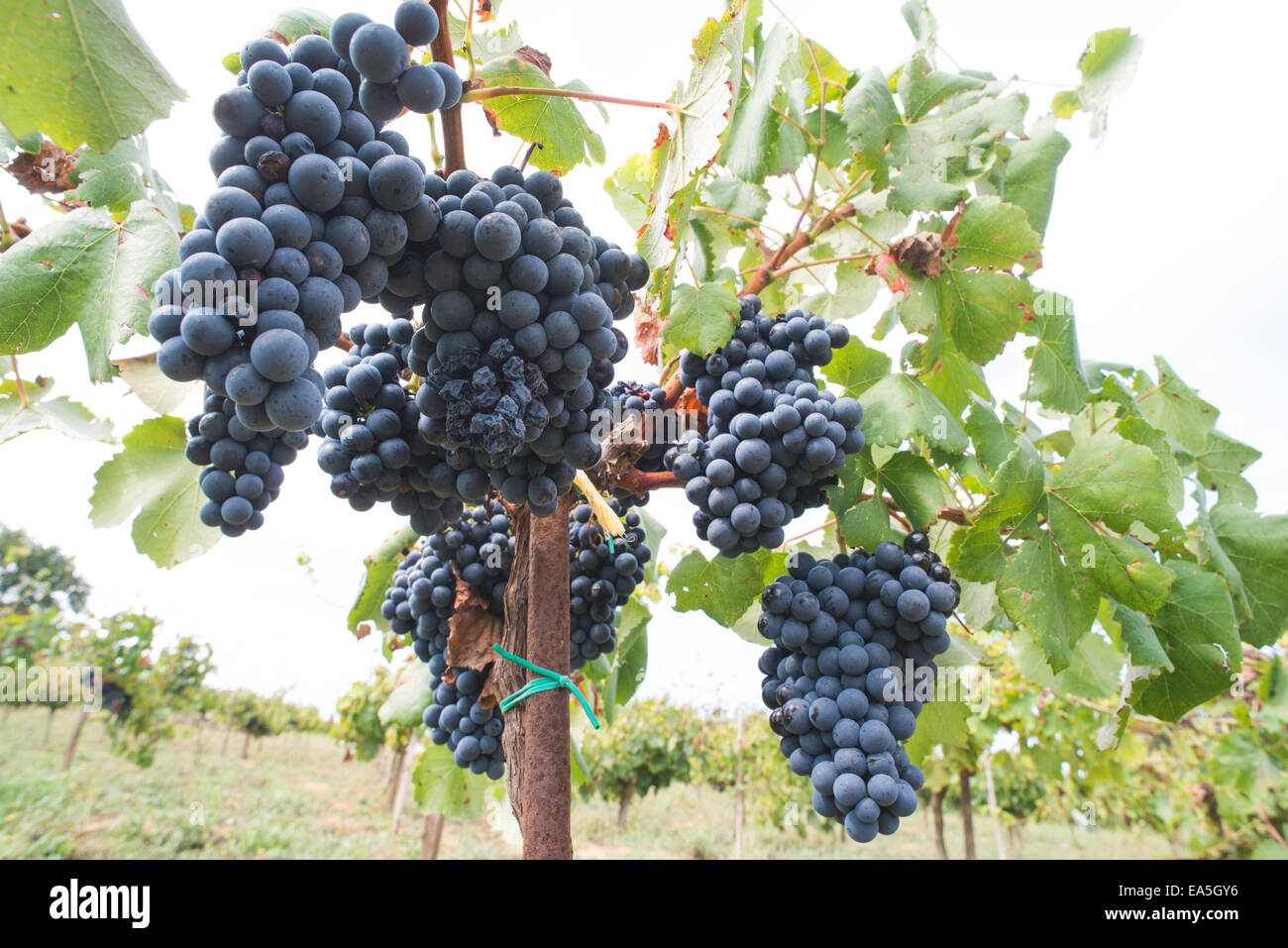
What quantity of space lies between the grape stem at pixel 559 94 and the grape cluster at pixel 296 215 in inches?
7.2

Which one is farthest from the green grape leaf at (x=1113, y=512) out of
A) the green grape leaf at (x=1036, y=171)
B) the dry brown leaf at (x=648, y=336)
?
the dry brown leaf at (x=648, y=336)

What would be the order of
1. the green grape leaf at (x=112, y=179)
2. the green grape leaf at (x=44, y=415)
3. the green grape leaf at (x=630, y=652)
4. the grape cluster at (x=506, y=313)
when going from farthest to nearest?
the green grape leaf at (x=630, y=652), the green grape leaf at (x=44, y=415), the green grape leaf at (x=112, y=179), the grape cluster at (x=506, y=313)

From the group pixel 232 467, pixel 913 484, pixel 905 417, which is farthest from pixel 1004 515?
pixel 232 467

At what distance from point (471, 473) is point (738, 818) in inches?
458

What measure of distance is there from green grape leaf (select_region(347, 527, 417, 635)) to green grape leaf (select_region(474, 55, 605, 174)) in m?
1.31

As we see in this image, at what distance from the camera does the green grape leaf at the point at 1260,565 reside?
2.08 metres

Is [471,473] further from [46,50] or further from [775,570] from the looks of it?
[775,570]

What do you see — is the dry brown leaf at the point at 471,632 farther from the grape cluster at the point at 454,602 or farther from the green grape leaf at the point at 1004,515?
the green grape leaf at the point at 1004,515

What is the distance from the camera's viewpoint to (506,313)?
1.00 meters

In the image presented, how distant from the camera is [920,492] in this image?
5.71 ft

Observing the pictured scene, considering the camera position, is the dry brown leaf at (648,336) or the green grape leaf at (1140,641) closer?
the green grape leaf at (1140,641)

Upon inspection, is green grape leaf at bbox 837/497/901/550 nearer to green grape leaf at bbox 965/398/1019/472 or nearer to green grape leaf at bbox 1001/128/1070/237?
green grape leaf at bbox 965/398/1019/472
